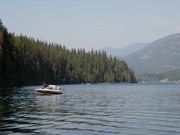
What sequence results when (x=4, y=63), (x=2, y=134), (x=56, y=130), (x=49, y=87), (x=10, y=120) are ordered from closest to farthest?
1. (x=2, y=134)
2. (x=56, y=130)
3. (x=10, y=120)
4. (x=49, y=87)
5. (x=4, y=63)

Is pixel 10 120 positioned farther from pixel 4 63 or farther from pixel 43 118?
pixel 4 63

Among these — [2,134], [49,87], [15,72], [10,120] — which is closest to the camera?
[2,134]

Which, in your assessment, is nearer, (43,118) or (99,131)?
(99,131)

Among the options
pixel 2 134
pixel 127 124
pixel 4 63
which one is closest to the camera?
pixel 2 134

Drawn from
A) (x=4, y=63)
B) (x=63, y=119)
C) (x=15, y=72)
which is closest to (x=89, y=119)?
(x=63, y=119)

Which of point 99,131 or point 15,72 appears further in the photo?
point 15,72

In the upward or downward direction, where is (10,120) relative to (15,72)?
downward

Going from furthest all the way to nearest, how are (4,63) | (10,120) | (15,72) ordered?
(15,72)
(4,63)
(10,120)

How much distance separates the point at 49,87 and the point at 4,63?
41080 millimetres

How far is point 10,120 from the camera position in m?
44.5

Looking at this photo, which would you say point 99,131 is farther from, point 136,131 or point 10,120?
point 10,120

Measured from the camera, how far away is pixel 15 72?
167625 millimetres

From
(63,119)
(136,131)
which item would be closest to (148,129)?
(136,131)

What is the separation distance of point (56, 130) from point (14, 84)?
440 feet
